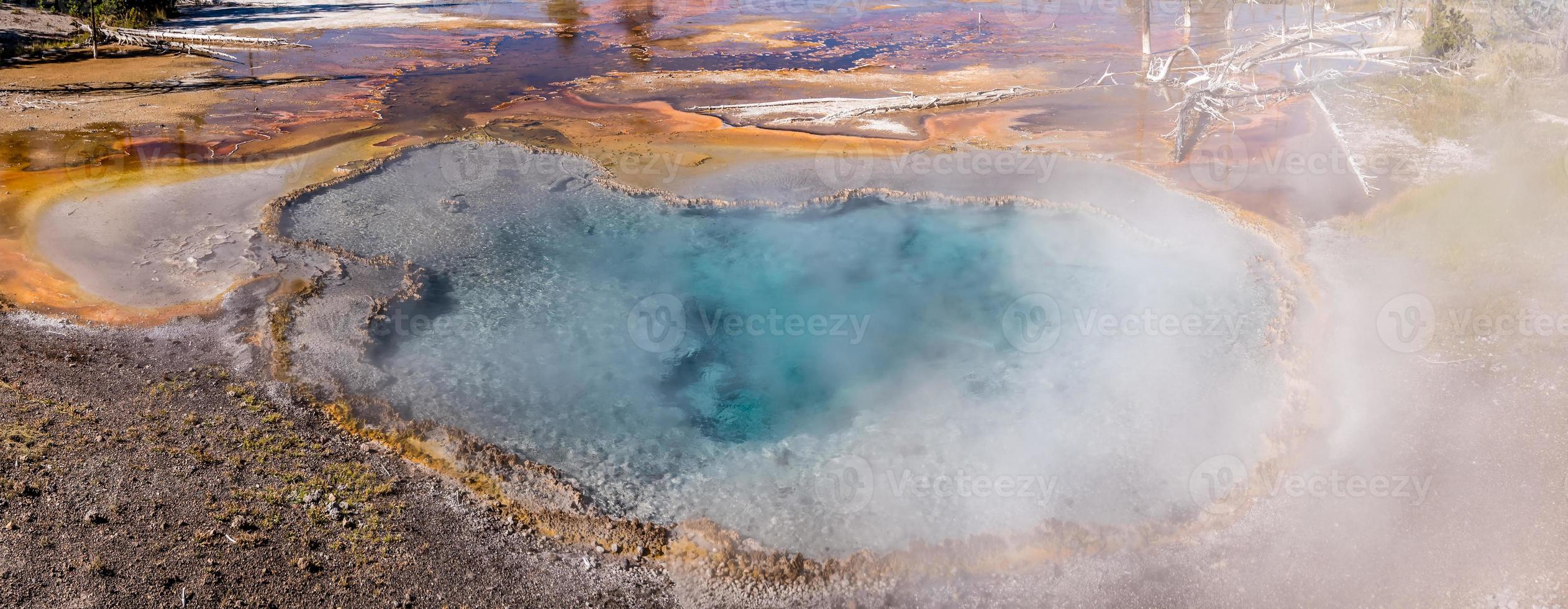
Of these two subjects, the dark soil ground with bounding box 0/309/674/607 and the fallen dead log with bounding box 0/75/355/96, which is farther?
the fallen dead log with bounding box 0/75/355/96

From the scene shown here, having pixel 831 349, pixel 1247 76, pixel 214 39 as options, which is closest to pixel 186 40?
pixel 214 39

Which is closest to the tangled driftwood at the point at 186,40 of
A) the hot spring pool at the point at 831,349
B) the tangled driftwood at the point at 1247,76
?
the hot spring pool at the point at 831,349

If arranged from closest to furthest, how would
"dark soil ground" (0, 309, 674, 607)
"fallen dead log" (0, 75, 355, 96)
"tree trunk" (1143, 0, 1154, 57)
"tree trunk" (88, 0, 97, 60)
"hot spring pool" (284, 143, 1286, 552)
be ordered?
"dark soil ground" (0, 309, 674, 607) < "hot spring pool" (284, 143, 1286, 552) < "fallen dead log" (0, 75, 355, 96) < "tree trunk" (1143, 0, 1154, 57) < "tree trunk" (88, 0, 97, 60)

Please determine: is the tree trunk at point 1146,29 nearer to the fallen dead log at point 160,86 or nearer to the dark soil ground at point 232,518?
the dark soil ground at point 232,518

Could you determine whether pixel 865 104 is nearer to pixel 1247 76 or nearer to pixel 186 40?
pixel 1247 76

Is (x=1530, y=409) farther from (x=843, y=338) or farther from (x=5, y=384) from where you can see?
(x=5, y=384)

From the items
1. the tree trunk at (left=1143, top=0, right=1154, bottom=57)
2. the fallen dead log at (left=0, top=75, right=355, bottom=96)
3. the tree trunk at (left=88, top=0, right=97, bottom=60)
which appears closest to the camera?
the fallen dead log at (left=0, top=75, right=355, bottom=96)

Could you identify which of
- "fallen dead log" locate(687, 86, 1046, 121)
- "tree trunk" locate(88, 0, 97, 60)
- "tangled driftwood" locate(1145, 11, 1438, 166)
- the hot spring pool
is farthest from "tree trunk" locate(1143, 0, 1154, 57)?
"tree trunk" locate(88, 0, 97, 60)

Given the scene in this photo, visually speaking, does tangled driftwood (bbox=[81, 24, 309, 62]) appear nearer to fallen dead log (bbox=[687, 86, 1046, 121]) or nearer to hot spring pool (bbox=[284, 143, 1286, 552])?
hot spring pool (bbox=[284, 143, 1286, 552])

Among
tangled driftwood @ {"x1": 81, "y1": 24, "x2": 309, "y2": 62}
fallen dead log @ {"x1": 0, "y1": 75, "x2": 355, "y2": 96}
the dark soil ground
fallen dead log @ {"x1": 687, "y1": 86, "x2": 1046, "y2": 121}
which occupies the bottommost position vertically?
the dark soil ground
